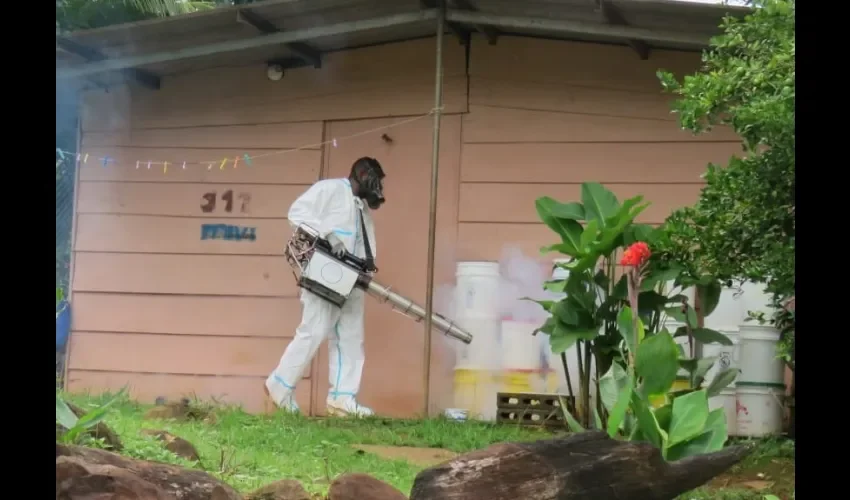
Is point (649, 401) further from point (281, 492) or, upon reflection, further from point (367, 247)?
point (367, 247)

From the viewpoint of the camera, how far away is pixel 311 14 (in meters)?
4.84

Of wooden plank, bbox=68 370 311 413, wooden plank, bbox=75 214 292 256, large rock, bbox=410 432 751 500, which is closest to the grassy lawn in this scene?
large rock, bbox=410 432 751 500

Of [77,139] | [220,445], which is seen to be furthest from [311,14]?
[220,445]

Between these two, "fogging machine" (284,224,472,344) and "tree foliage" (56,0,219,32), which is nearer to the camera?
"tree foliage" (56,0,219,32)

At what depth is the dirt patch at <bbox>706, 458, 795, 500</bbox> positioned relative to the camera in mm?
2666

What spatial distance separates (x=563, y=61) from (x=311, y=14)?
149cm

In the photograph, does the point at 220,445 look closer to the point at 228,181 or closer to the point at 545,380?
the point at 545,380

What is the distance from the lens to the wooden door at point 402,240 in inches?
205

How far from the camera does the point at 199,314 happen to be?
5.52 m

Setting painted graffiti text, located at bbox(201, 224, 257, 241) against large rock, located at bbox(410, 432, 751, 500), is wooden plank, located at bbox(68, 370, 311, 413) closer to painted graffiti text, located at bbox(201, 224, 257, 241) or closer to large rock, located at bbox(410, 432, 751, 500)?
painted graffiti text, located at bbox(201, 224, 257, 241)

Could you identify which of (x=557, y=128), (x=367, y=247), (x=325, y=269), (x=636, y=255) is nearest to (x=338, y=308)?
(x=325, y=269)

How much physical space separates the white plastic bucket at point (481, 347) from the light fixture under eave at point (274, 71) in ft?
6.32

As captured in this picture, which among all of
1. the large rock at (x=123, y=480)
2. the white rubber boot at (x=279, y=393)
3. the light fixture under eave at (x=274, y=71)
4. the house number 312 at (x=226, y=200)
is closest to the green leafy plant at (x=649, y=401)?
the large rock at (x=123, y=480)

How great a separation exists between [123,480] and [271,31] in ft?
11.4
